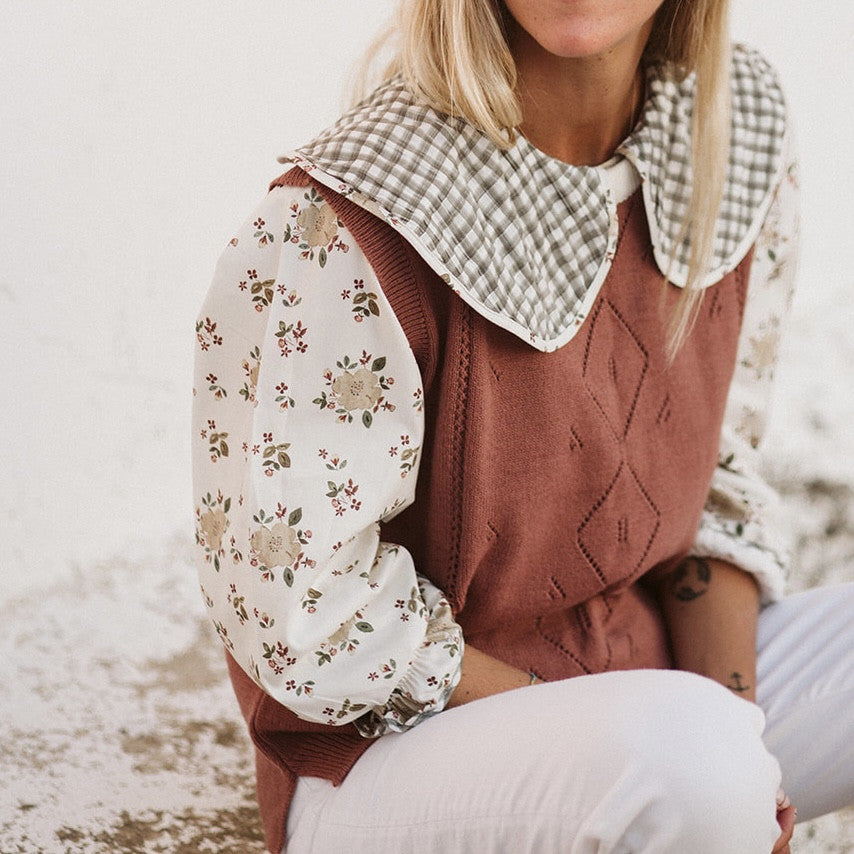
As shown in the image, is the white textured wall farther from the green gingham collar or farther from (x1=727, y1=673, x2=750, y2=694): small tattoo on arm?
(x1=727, y1=673, x2=750, y2=694): small tattoo on arm

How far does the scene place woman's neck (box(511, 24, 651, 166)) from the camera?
101cm

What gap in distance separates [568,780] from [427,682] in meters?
0.15

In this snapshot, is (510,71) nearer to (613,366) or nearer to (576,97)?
(576,97)

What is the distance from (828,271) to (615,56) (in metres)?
1.63

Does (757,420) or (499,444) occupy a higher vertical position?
(499,444)

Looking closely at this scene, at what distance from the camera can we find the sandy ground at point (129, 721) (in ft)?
3.94

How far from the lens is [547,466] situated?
1000 millimetres

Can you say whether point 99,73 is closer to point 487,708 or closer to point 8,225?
point 8,225

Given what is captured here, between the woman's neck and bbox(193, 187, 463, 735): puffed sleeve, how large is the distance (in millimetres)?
240

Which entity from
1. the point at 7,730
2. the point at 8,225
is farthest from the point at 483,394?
the point at 8,225

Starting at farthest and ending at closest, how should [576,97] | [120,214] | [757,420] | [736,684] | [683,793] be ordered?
[120,214] < [757,420] < [736,684] < [576,97] < [683,793]

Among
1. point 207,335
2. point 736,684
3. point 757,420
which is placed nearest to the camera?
point 207,335

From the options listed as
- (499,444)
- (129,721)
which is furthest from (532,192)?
(129,721)

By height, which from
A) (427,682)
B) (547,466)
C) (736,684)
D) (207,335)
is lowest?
(736,684)
